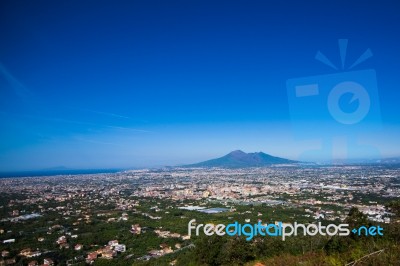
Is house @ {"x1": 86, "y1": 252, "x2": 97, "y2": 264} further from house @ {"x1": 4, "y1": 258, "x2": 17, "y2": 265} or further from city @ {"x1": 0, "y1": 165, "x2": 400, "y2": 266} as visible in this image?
house @ {"x1": 4, "y1": 258, "x2": 17, "y2": 265}

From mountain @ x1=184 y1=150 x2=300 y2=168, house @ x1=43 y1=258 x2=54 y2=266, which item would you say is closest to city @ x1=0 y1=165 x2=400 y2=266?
house @ x1=43 y1=258 x2=54 y2=266

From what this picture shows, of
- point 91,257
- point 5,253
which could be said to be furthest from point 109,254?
point 5,253

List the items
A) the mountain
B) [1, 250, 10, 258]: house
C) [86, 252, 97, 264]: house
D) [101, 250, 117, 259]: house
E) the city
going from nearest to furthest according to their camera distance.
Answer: [86, 252, 97, 264]: house < [101, 250, 117, 259]: house < [1, 250, 10, 258]: house < the city < the mountain

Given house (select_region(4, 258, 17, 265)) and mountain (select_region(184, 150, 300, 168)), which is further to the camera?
mountain (select_region(184, 150, 300, 168))

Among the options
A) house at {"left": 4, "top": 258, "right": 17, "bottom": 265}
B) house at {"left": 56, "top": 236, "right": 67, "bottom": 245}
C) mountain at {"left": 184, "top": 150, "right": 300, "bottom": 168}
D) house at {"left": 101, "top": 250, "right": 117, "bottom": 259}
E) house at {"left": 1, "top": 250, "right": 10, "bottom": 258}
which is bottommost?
house at {"left": 101, "top": 250, "right": 117, "bottom": 259}

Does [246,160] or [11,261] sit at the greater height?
[246,160]

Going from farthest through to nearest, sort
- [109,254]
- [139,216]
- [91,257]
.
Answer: [139,216] < [109,254] < [91,257]

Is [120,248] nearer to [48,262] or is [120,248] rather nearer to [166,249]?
[166,249]

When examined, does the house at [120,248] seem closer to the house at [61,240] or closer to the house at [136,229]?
the house at [136,229]

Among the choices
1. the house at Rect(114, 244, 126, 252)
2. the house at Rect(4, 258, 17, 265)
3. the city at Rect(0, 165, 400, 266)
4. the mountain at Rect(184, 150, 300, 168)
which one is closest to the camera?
the house at Rect(4, 258, 17, 265)

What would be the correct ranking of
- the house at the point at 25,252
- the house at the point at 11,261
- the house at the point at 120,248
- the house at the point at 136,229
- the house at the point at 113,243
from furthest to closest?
the house at the point at 136,229, the house at the point at 113,243, the house at the point at 120,248, the house at the point at 25,252, the house at the point at 11,261

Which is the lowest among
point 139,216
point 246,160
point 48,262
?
point 48,262

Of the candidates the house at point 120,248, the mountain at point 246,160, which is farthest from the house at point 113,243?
the mountain at point 246,160

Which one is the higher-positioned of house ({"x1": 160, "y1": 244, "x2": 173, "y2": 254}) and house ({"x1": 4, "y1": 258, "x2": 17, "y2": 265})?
house ({"x1": 4, "y1": 258, "x2": 17, "y2": 265})
